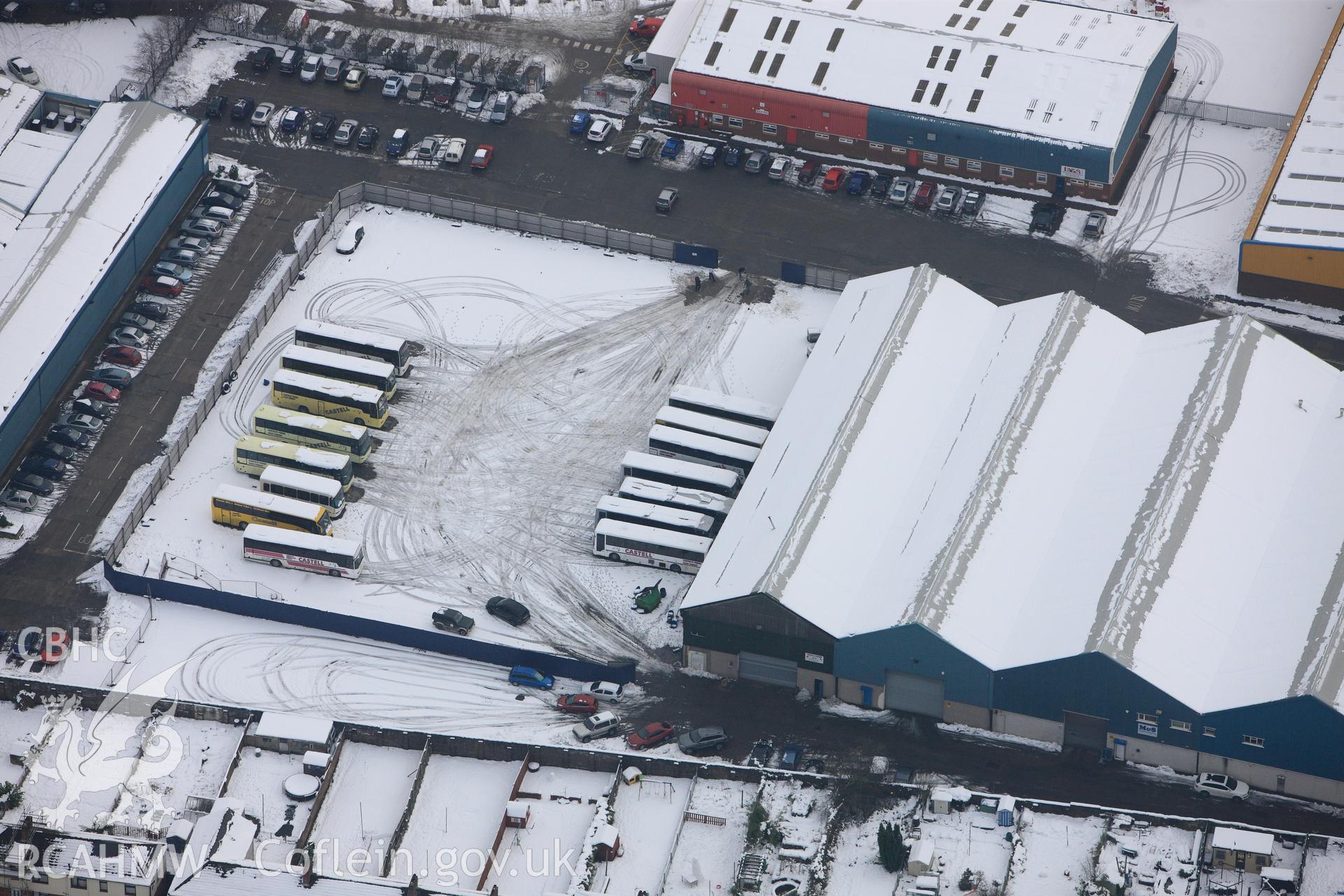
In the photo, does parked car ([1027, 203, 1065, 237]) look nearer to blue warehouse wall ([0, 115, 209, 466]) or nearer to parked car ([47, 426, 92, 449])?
blue warehouse wall ([0, 115, 209, 466])

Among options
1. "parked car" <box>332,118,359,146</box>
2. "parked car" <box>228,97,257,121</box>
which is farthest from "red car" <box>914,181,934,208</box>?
"parked car" <box>228,97,257,121</box>

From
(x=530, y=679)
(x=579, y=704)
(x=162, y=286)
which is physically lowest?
(x=579, y=704)

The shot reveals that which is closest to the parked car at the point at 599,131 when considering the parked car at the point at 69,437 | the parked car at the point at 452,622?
the parked car at the point at 69,437

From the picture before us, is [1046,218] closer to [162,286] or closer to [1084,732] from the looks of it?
[1084,732]

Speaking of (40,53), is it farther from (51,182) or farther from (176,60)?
(51,182)

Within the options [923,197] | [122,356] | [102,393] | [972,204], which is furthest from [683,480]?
[122,356]

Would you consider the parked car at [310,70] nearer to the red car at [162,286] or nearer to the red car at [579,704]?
the red car at [162,286]
